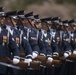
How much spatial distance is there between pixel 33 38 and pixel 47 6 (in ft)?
56.7

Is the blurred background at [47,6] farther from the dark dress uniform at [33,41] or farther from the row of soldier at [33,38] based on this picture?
the dark dress uniform at [33,41]

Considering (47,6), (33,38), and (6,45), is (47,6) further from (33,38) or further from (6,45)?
(6,45)

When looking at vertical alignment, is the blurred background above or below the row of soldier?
above

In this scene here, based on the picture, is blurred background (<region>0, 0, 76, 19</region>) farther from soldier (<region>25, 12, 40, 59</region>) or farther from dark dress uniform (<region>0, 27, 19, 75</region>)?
dark dress uniform (<region>0, 27, 19, 75</region>)

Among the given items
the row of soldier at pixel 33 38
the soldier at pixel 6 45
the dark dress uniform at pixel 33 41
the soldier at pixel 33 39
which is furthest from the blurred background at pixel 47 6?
the soldier at pixel 6 45

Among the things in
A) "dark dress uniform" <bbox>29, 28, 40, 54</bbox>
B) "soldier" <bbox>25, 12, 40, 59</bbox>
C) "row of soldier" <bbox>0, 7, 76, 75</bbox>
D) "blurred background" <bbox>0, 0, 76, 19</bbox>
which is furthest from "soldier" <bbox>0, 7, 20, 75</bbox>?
"blurred background" <bbox>0, 0, 76, 19</bbox>

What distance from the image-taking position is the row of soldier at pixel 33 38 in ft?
35.8

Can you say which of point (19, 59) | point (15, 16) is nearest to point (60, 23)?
point (15, 16)

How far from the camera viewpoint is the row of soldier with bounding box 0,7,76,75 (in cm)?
1092

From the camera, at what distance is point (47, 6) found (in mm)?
29609

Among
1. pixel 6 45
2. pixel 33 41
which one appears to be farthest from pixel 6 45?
pixel 33 41

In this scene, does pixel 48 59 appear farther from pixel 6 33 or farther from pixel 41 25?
pixel 6 33

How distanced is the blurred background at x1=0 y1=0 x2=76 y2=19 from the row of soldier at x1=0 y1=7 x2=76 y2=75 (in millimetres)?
12085

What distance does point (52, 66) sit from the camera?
13125 mm
